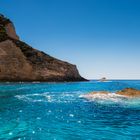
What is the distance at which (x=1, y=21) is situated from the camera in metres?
137

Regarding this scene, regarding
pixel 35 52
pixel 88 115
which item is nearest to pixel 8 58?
pixel 35 52

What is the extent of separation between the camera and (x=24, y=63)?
121562mm

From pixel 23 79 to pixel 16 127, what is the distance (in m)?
105

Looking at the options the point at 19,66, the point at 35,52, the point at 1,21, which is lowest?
the point at 19,66

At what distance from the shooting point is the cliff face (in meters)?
116

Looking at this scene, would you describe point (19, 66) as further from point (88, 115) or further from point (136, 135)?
point (136, 135)

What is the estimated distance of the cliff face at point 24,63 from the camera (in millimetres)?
115637

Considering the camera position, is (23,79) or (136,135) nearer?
(136,135)

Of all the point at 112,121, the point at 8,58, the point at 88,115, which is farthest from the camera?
the point at 8,58

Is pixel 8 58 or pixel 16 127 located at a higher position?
pixel 8 58

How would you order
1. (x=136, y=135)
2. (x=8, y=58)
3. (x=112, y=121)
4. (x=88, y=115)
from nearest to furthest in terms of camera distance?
(x=136, y=135) < (x=112, y=121) < (x=88, y=115) < (x=8, y=58)

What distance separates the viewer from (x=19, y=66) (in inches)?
4690

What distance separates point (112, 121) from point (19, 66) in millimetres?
100721

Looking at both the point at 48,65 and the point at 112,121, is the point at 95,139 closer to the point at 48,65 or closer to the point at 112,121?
the point at 112,121
